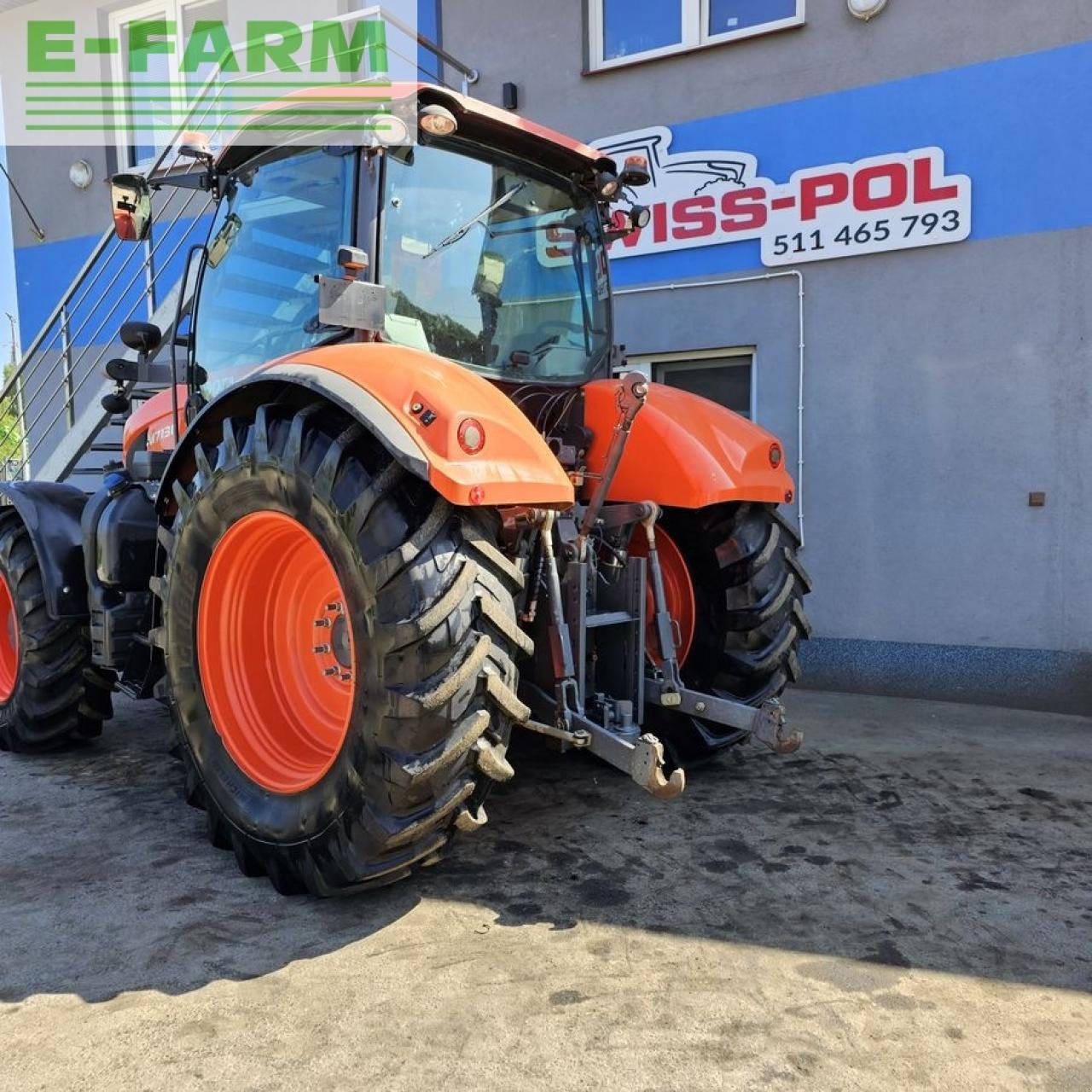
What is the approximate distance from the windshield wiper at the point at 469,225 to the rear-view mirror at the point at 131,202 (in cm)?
118

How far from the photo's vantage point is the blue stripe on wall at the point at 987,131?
4.69m

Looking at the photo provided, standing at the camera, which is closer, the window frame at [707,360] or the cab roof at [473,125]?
the cab roof at [473,125]

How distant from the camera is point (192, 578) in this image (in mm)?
2785

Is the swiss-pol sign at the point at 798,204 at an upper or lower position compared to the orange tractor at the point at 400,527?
upper

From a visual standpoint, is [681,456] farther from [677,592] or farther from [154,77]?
[154,77]

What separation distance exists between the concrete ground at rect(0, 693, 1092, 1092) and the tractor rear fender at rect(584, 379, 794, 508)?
1.12m

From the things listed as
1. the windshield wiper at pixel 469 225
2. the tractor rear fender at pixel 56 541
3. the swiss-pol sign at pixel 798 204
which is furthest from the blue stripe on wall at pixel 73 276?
the windshield wiper at pixel 469 225

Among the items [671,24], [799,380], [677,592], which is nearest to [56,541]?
[677,592]

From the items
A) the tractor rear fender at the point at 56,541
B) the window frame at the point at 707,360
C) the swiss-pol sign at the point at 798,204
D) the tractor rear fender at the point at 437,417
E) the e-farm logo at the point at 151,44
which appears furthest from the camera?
the e-farm logo at the point at 151,44

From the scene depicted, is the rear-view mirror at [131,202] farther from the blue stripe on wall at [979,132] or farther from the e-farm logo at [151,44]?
the e-farm logo at [151,44]

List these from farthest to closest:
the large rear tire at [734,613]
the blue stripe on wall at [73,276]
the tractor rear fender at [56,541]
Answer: the blue stripe on wall at [73,276] → the tractor rear fender at [56,541] → the large rear tire at [734,613]

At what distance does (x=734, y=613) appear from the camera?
3381 mm

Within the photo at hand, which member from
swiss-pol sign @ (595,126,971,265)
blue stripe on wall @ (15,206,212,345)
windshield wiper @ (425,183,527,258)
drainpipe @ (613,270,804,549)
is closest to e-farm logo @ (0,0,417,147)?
blue stripe on wall @ (15,206,212,345)

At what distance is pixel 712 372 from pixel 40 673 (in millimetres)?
4084
